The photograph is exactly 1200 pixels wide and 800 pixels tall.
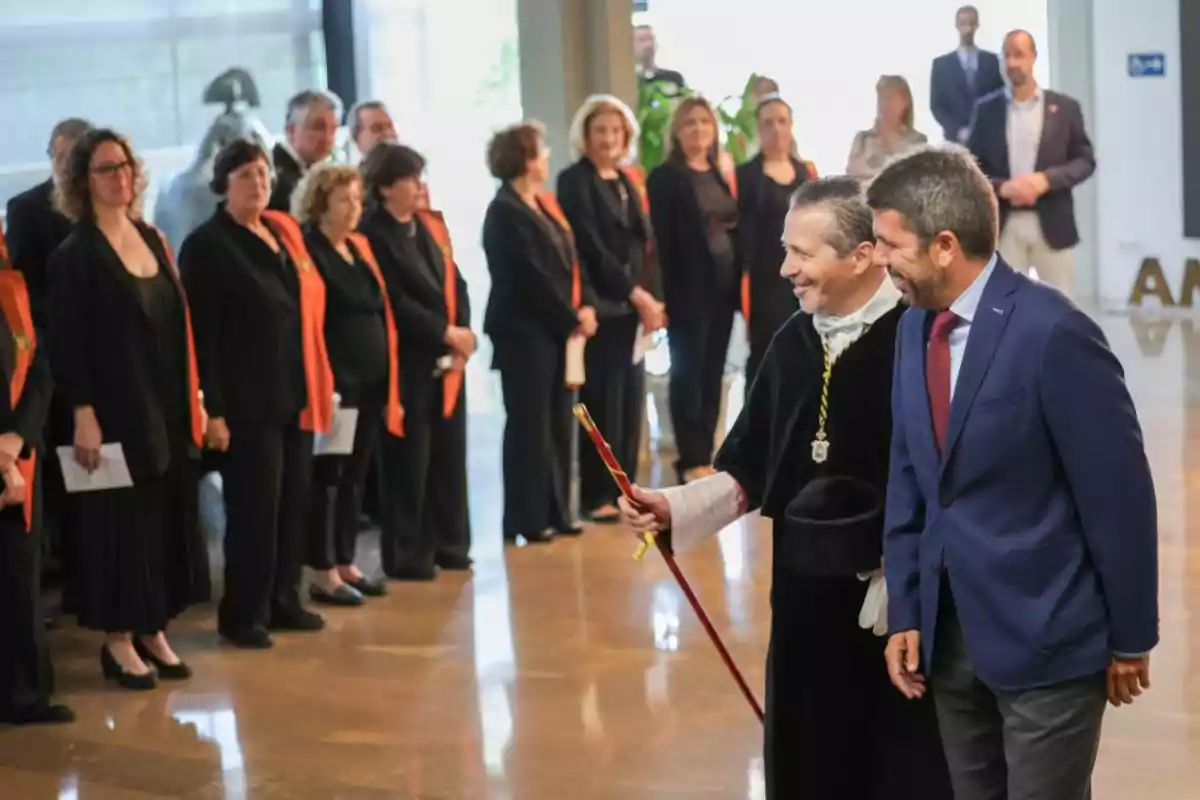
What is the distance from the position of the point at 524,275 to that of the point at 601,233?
51cm

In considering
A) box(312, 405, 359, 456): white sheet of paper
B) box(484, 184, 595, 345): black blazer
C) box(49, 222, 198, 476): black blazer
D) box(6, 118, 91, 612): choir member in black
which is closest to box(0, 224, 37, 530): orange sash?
box(49, 222, 198, 476): black blazer

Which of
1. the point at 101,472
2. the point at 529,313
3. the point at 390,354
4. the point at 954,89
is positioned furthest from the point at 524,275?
the point at 954,89

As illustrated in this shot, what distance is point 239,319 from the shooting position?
5.82 metres

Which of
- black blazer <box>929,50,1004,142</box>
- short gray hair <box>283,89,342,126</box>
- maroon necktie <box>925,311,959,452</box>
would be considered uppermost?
black blazer <box>929,50,1004,142</box>

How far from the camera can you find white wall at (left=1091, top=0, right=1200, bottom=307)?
12.5 meters

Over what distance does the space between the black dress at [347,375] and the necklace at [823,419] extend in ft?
10.5

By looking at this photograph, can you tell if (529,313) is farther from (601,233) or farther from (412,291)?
(412,291)

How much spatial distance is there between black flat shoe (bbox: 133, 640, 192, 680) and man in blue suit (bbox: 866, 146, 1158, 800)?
3.33 metres

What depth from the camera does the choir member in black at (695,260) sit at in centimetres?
784

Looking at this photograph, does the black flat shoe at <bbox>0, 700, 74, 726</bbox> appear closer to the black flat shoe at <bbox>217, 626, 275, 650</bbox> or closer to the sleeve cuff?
the black flat shoe at <bbox>217, 626, 275, 650</bbox>

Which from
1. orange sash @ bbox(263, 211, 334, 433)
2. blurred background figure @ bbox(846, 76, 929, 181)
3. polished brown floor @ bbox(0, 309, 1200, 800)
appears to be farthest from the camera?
blurred background figure @ bbox(846, 76, 929, 181)

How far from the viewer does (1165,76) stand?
12500mm

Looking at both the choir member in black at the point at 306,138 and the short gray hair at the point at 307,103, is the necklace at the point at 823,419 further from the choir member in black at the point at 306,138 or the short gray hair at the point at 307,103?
the short gray hair at the point at 307,103

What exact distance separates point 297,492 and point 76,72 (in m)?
3.21
